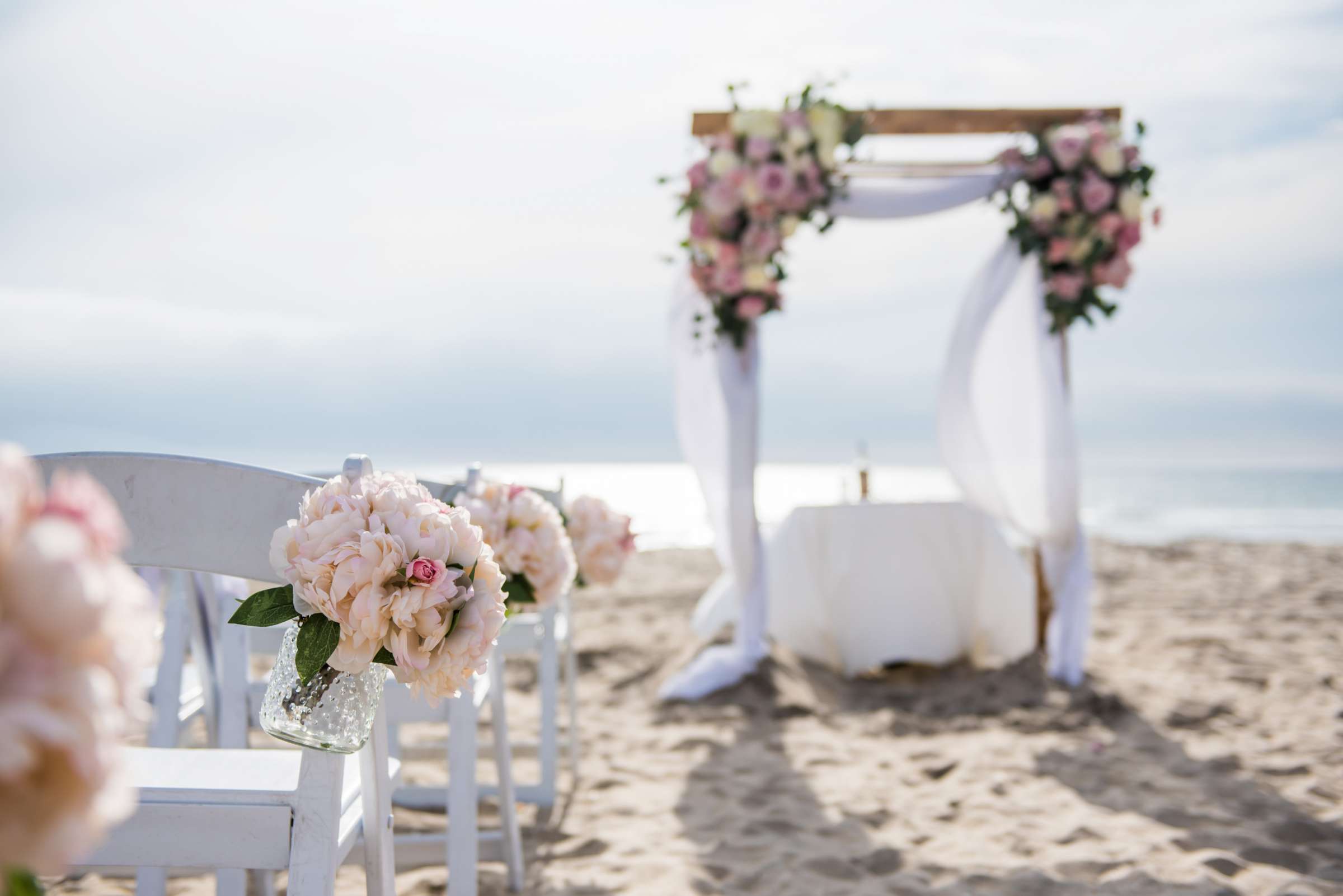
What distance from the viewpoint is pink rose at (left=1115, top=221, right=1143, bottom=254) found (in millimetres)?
3969

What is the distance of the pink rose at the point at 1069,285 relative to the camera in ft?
12.9

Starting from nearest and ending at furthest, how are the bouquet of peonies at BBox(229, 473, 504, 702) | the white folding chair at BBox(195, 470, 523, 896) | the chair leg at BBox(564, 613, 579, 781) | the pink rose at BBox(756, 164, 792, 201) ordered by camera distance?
the bouquet of peonies at BBox(229, 473, 504, 702) → the white folding chair at BBox(195, 470, 523, 896) → the chair leg at BBox(564, 613, 579, 781) → the pink rose at BBox(756, 164, 792, 201)

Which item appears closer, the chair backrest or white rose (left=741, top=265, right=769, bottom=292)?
the chair backrest

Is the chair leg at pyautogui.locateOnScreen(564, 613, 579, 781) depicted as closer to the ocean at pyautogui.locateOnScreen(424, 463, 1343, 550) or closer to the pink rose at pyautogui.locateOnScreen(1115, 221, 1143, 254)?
the ocean at pyautogui.locateOnScreen(424, 463, 1343, 550)

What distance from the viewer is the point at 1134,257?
3.99m

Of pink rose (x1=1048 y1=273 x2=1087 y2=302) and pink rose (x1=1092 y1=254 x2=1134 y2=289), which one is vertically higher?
pink rose (x1=1092 y1=254 x2=1134 y2=289)

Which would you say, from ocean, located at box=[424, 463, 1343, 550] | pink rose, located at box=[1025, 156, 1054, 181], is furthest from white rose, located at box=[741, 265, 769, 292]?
pink rose, located at box=[1025, 156, 1054, 181]

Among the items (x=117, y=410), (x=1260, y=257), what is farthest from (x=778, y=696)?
(x=117, y=410)

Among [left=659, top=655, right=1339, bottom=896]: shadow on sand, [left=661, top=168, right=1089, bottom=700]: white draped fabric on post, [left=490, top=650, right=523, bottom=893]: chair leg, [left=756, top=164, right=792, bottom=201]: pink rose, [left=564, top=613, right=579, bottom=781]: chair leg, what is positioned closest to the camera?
[left=490, top=650, right=523, bottom=893]: chair leg

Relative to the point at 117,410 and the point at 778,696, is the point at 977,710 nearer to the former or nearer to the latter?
the point at 778,696

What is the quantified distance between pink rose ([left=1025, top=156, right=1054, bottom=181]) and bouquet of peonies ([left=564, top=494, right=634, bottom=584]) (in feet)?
9.46

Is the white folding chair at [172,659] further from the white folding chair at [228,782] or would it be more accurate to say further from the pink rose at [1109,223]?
the pink rose at [1109,223]

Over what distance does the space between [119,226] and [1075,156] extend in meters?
16.4

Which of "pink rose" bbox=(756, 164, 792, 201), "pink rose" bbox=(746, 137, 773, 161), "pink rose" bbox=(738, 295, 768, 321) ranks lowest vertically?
"pink rose" bbox=(738, 295, 768, 321)
